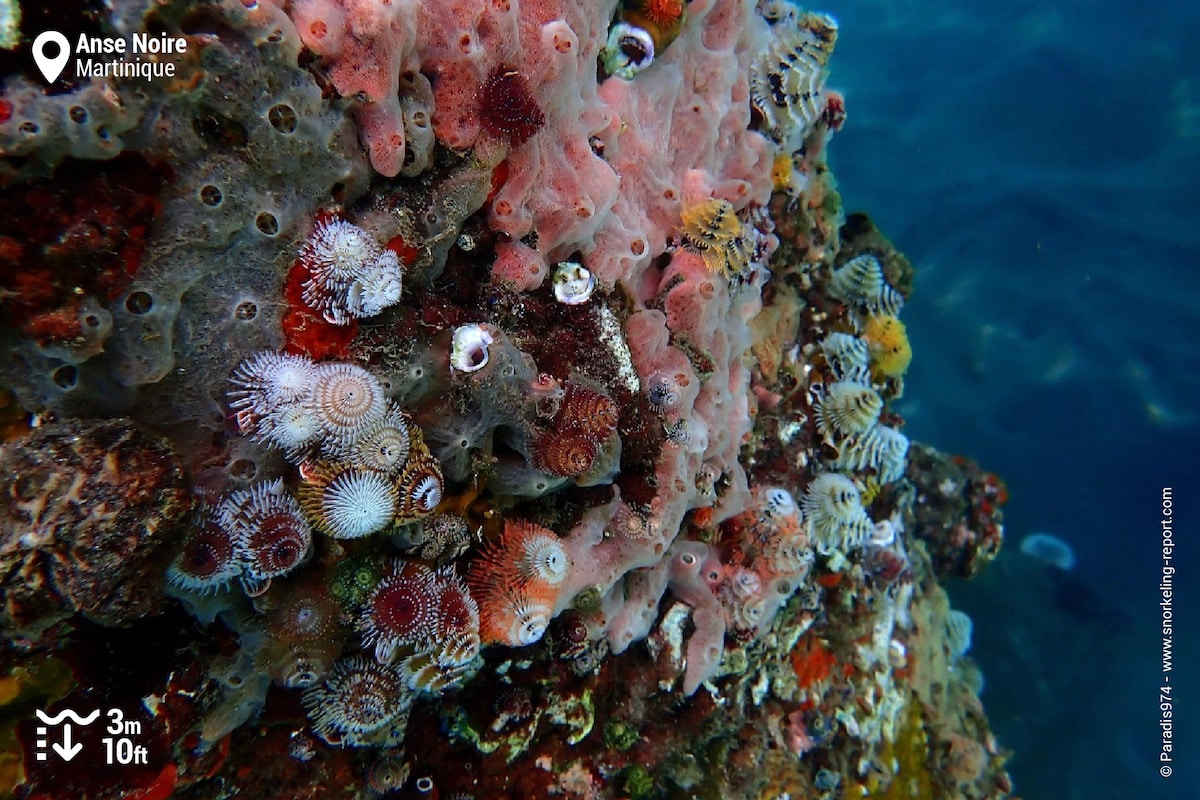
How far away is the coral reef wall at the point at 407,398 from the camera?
199cm

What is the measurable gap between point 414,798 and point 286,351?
2.67 meters

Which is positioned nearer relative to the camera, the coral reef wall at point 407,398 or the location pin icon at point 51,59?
the location pin icon at point 51,59

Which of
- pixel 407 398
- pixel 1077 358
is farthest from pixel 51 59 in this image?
pixel 1077 358

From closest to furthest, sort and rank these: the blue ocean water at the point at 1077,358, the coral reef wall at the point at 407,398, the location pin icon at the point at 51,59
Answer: the location pin icon at the point at 51,59
the coral reef wall at the point at 407,398
the blue ocean water at the point at 1077,358

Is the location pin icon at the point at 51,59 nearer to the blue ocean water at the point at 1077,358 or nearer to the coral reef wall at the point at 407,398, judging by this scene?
the coral reef wall at the point at 407,398

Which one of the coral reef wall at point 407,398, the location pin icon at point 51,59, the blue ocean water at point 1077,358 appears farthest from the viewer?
the blue ocean water at point 1077,358

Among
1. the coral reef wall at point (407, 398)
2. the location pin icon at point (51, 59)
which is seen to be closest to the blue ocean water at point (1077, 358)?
the coral reef wall at point (407, 398)

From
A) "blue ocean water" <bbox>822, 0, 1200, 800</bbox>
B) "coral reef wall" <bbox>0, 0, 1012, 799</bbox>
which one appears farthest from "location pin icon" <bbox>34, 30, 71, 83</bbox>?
"blue ocean water" <bbox>822, 0, 1200, 800</bbox>

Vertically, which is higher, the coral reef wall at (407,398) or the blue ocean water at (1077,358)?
the blue ocean water at (1077,358)

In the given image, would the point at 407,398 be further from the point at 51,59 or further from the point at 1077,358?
the point at 1077,358

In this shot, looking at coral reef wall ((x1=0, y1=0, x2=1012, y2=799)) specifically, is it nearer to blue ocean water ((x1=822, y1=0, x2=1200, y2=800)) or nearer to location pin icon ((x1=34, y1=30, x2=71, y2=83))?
location pin icon ((x1=34, y1=30, x2=71, y2=83))

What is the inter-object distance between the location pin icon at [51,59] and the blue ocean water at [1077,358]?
500 inches

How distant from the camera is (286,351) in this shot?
2.42 metres

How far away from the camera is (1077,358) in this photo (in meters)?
10.7
